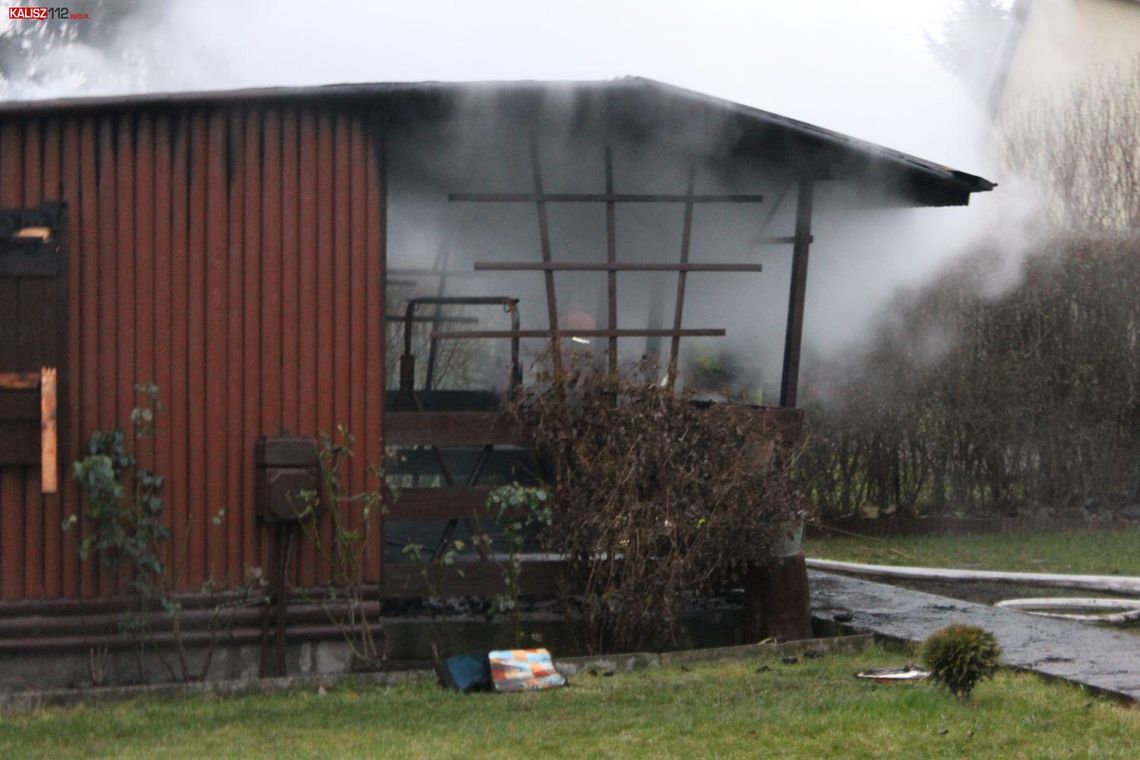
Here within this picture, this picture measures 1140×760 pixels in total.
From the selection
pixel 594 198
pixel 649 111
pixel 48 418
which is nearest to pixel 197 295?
pixel 48 418

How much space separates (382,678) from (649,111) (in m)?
3.85

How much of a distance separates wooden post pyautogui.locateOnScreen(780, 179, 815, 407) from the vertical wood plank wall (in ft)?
9.15

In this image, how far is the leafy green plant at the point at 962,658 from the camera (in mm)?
7145

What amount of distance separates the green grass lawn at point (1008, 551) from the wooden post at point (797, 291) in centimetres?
510

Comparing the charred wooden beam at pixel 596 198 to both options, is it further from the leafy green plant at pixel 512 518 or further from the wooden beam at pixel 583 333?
the leafy green plant at pixel 512 518

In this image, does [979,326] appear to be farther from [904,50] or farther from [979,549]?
[904,50]

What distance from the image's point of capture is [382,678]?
844cm

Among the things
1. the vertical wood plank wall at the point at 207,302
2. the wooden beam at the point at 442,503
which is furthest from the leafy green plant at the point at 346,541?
the wooden beam at the point at 442,503

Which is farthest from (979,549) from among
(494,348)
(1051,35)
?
(1051,35)

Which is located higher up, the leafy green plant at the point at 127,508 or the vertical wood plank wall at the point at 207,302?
the vertical wood plank wall at the point at 207,302

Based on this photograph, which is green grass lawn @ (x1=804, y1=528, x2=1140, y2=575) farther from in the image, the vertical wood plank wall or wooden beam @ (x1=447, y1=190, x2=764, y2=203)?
the vertical wood plank wall

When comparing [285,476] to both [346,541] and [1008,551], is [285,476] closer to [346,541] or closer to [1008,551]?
[346,541]

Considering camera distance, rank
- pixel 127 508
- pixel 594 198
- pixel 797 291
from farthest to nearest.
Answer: pixel 797 291, pixel 594 198, pixel 127 508

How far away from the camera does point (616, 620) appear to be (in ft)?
30.0
